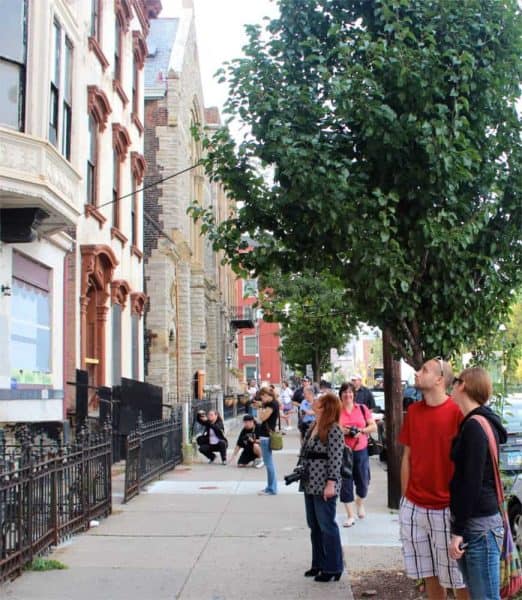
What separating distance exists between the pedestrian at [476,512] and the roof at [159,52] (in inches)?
1128

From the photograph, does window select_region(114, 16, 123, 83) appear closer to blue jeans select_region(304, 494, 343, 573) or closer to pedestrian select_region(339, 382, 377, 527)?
pedestrian select_region(339, 382, 377, 527)

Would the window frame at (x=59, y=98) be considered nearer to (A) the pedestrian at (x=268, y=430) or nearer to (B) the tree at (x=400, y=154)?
(A) the pedestrian at (x=268, y=430)

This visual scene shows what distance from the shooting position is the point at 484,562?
4.50 meters

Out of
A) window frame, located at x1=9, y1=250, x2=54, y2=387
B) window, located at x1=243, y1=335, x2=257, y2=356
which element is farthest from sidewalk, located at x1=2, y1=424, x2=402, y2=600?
window, located at x1=243, y1=335, x2=257, y2=356

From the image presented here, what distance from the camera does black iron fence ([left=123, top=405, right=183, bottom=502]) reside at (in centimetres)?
1238

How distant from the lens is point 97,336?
18.9 m

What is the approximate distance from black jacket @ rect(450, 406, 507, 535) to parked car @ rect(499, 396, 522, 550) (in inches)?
85.9

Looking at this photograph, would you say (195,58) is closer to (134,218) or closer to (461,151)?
(134,218)

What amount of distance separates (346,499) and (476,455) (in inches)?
231

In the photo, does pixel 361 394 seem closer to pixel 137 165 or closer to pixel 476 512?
pixel 476 512

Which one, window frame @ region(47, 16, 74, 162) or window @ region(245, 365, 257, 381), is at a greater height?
window frame @ region(47, 16, 74, 162)

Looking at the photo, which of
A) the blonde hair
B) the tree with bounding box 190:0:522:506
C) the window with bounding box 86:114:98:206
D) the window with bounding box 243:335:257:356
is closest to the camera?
the blonde hair

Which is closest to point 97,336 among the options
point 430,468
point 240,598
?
point 240,598

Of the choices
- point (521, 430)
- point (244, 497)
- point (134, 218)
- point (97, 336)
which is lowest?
point (244, 497)
